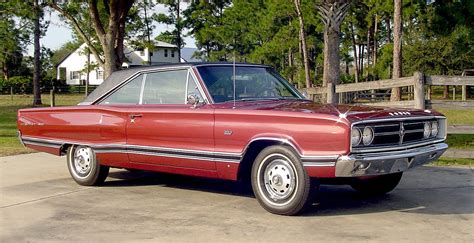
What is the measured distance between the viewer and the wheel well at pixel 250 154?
20.3 feet

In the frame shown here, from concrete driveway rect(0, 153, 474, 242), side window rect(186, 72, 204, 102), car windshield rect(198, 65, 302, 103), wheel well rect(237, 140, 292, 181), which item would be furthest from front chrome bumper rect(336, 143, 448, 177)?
side window rect(186, 72, 204, 102)

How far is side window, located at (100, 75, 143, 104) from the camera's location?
7660 millimetres

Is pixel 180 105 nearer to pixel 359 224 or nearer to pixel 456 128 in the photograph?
pixel 359 224

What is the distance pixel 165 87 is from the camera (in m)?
7.36

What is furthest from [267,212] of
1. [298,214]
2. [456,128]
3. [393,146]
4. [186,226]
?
[456,128]

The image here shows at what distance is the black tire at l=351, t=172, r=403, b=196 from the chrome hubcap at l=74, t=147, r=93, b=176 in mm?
3423

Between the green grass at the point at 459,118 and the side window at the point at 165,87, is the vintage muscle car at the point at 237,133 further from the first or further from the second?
the green grass at the point at 459,118

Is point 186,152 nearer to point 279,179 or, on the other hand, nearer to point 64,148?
point 279,179

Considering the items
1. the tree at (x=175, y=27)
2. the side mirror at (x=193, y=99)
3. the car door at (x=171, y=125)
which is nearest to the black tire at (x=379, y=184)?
the car door at (x=171, y=125)

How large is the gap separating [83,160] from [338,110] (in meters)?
3.71

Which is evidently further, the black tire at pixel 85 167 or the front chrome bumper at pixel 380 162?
the black tire at pixel 85 167

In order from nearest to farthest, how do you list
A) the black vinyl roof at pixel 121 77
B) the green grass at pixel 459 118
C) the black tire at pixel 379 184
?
the black tire at pixel 379 184 → the black vinyl roof at pixel 121 77 → the green grass at pixel 459 118

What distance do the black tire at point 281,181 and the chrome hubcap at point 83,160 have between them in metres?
2.70

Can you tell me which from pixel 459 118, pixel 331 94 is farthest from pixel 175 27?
pixel 331 94
